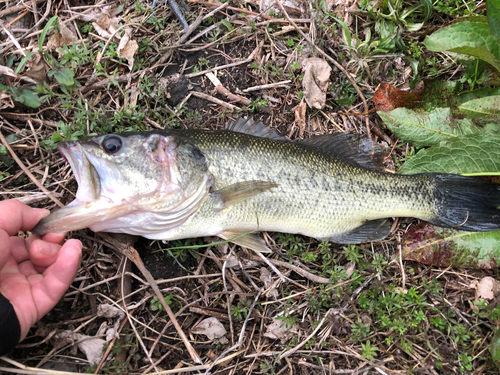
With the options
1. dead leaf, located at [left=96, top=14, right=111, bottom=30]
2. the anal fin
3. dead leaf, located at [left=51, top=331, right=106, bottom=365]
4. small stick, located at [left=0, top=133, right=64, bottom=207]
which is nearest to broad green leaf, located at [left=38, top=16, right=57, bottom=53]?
dead leaf, located at [left=96, top=14, right=111, bottom=30]

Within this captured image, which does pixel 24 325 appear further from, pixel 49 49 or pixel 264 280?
pixel 49 49

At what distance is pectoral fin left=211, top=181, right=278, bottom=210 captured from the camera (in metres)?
2.94

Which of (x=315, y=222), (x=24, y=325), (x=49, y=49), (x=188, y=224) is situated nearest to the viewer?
(x=24, y=325)

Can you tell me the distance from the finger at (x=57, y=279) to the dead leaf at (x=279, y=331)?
1801 millimetres

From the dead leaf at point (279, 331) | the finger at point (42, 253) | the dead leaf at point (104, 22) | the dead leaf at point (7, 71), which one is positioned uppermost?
the dead leaf at point (104, 22)

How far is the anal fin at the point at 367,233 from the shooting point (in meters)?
3.38

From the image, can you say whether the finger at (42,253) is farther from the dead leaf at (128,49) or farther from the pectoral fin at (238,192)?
the dead leaf at (128,49)

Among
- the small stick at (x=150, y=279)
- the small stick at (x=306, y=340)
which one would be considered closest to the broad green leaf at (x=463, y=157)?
the small stick at (x=306, y=340)

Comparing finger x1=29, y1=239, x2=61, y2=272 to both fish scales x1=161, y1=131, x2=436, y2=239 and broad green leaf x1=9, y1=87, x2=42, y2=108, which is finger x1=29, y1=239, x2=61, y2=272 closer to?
fish scales x1=161, y1=131, x2=436, y2=239

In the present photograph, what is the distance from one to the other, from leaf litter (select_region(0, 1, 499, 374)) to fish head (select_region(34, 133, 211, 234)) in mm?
559

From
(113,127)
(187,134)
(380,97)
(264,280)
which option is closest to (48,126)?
(113,127)

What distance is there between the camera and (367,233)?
11.2 feet

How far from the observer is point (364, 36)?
3.97 metres

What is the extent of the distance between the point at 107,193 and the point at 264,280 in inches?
66.4
